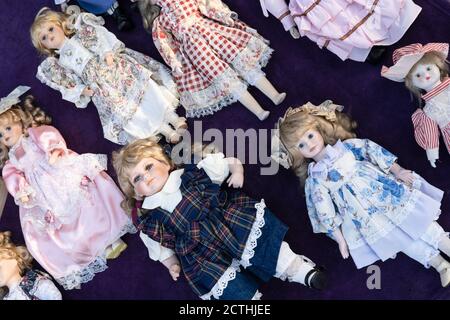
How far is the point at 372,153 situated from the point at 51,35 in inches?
65.7

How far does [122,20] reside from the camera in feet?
9.56

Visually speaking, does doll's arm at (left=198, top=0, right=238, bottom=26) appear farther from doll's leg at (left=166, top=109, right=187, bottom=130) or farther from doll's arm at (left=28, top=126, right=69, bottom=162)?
doll's arm at (left=28, top=126, right=69, bottom=162)

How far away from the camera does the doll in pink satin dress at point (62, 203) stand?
2.81m

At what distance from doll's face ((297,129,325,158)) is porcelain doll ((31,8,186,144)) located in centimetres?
66

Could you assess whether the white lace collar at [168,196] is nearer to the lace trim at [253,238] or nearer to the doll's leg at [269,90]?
the lace trim at [253,238]

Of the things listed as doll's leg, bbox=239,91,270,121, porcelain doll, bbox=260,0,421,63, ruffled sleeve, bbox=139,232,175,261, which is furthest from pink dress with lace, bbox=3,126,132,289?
porcelain doll, bbox=260,0,421,63

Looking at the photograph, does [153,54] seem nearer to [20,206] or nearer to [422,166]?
[20,206]

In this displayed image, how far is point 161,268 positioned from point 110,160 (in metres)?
0.62

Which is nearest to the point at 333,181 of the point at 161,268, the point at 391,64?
the point at 391,64

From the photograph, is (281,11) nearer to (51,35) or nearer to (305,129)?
(305,129)

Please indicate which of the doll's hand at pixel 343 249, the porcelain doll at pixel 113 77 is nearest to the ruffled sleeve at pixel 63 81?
the porcelain doll at pixel 113 77

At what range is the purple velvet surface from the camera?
259 cm

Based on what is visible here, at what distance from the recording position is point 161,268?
282 cm
